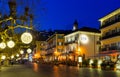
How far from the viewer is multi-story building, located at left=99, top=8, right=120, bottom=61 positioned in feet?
243

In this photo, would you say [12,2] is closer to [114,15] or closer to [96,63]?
[96,63]

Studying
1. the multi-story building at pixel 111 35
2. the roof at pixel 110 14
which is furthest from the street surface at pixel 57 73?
the roof at pixel 110 14

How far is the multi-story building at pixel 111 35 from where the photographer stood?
243 ft

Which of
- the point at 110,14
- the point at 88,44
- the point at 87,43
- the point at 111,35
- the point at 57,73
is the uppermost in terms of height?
the point at 110,14

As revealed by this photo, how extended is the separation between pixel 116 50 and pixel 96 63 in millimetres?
6670

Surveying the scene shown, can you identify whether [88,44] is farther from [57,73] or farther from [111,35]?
[57,73]

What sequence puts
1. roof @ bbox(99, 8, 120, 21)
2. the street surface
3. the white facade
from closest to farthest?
the street surface, roof @ bbox(99, 8, 120, 21), the white facade

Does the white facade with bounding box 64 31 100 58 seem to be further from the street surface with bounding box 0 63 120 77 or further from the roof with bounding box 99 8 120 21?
the street surface with bounding box 0 63 120 77

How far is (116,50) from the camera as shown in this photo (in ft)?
239

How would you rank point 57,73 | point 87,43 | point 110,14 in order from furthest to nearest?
point 87,43, point 110,14, point 57,73

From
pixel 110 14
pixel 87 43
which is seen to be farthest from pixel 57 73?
pixel 87 43

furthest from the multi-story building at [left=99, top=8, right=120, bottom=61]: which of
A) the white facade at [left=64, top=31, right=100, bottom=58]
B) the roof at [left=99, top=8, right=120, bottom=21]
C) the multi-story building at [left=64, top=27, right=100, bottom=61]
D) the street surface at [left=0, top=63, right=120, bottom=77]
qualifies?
the street surface at [left=0, top=63, right=120, bottom=77]

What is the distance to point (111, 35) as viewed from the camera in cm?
7931

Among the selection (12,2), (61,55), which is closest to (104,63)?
(12,2)
